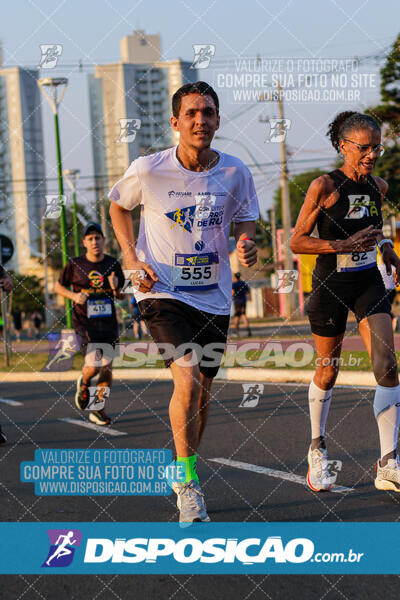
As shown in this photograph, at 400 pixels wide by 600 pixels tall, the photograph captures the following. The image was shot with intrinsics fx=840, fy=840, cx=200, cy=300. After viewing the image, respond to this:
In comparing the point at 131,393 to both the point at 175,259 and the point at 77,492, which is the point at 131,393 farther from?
the point at 175,259

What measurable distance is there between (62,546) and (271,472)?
6.43 ft

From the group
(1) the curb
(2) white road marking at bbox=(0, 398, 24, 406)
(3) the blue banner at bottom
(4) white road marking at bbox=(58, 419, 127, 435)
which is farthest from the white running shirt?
(2) white road marking at bbox=(0, 398, 24, 406)

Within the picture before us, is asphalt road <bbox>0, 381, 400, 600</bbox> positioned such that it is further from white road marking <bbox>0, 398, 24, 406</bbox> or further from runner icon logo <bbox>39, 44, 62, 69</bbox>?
runner icon logo <bbox>39, 44, 62, 69</bbox>

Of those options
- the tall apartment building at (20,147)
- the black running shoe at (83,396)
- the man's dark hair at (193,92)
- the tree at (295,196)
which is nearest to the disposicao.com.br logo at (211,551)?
the man's dark hair at (193,92)

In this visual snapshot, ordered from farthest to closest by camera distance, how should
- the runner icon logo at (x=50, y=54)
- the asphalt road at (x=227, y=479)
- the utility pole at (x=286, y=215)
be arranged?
the utility pole at (x=286, y=215), the runner icon logo at (x=50, y=54), the asphalt road at (x=227, y=479)

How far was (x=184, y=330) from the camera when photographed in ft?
14.9

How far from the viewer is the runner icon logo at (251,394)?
9492 millimetres

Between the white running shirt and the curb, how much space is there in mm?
6089

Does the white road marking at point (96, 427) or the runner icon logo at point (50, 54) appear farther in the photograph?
the runner icon logo at point (50, 54)

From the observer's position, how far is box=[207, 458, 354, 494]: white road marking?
5.02 meters

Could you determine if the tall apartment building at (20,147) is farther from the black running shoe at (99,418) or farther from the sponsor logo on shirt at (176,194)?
the sponsor logo on shirt at (176,194)

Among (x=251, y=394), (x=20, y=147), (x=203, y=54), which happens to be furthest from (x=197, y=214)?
(x=20, y=147)

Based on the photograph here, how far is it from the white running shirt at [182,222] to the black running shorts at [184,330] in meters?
0.05

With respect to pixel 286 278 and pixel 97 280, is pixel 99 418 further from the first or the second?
pixel 286 278
